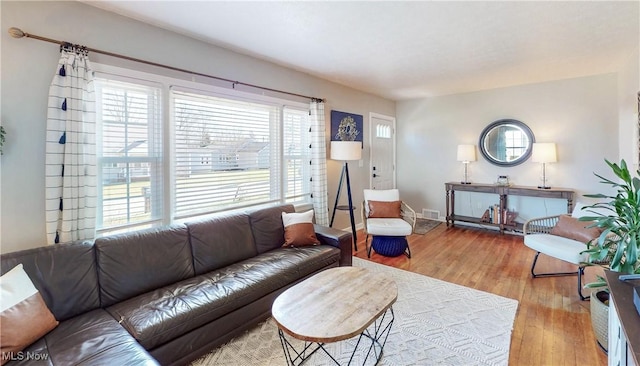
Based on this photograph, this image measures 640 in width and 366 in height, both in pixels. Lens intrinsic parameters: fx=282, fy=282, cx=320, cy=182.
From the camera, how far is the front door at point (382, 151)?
5301 mm

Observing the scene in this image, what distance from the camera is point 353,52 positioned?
10.1 ft

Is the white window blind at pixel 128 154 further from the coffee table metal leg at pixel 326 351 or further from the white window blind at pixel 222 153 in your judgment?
the coffee table metal leg at pixel 326 351

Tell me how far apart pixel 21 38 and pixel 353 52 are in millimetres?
2667

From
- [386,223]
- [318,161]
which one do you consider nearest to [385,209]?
[386,223]

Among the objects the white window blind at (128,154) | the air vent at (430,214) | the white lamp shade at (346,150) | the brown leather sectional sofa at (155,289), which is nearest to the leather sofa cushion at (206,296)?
the brown leather sectional sofa at (155,289)

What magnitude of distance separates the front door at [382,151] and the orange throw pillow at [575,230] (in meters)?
2.78

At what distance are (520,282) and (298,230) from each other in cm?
237

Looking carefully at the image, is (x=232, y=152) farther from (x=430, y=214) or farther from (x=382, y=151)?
(x=430, y=214)

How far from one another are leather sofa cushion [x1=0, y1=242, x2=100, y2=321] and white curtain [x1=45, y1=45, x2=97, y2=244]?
0.23m

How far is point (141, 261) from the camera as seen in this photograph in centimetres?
203

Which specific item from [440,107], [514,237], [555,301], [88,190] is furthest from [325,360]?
[440,107]

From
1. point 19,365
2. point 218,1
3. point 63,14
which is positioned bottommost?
point 19,365

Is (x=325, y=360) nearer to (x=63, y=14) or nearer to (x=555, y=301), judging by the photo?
(x=555, y=301)
